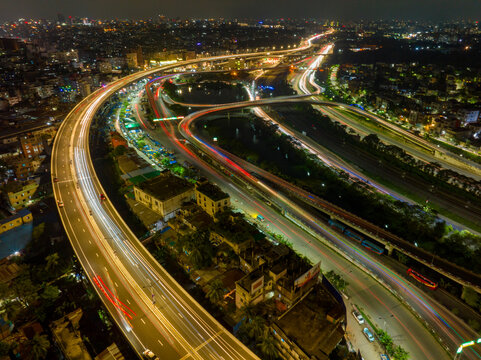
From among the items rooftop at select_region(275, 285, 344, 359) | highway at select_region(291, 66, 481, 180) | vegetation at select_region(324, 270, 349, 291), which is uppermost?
rooftop at select_region(275, 285, 344, 359)

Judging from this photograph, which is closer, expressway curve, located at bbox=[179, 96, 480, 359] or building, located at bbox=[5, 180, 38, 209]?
expressway curve, located at bbox=[179, 96, 480, 359]

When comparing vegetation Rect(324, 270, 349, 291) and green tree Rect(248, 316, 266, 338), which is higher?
green tree Rect(248, 316, 266, 338)

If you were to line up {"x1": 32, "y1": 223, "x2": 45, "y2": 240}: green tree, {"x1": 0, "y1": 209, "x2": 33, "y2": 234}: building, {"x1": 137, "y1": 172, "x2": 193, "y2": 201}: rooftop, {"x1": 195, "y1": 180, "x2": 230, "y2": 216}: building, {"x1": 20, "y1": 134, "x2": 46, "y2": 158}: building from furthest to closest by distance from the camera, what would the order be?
{"x1": 20, "y1": 134, "x2": 46, "y2": 158}: building
{"x1": 137, "y1": 172, "x2": 193, "y2": 201}: rooftop
{"x1": 195, "y1": 180, "x2": 230, "y2": 216}: building
{"x1": 0, "y1": 209, "x2": 33, "y2": 234}: building
{"x1": 32, "y1": 223, "x2": 45, "y2": 240}: green tree

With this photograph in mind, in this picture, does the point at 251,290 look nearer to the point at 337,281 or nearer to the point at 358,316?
the point at 337,281

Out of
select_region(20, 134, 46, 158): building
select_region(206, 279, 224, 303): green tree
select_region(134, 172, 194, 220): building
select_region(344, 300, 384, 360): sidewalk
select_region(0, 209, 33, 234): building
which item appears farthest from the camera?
select_region(20, 134, 46, 158): building

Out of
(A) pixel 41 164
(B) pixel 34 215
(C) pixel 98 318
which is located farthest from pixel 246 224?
(A) pixel 41 164

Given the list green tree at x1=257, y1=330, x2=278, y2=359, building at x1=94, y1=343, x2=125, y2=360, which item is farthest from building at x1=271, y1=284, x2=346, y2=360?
building at x1=94, y1=343, x2=125, y2=360

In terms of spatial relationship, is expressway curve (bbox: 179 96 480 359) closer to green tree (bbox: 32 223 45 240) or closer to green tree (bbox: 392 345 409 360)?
green tree (bbox: 392 345 409 360)

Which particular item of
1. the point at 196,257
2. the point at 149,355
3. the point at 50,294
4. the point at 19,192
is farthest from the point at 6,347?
the point at 19,192
